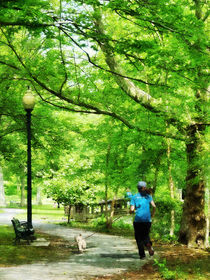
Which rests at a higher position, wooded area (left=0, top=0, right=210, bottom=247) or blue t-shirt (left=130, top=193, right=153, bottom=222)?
wooded area (left=0, top=0, right=210, bottom=247)

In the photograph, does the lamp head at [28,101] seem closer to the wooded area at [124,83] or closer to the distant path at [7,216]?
the wooded area at [124,83]

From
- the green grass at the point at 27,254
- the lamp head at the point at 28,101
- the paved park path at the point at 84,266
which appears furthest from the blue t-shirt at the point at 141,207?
the lamp head at the point at 28,101

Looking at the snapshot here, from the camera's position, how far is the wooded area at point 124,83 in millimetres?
6594

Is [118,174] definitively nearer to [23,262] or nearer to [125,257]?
[125,257]

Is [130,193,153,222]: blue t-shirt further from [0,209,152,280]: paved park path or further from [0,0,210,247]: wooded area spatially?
[0,0,210,247]: wooded area

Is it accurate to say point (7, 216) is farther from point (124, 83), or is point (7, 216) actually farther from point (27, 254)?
point (124, 83)

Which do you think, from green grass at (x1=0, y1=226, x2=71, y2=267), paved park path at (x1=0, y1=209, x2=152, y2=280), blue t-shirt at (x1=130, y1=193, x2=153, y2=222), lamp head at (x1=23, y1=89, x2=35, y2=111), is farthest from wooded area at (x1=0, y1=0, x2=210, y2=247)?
green grass at (x1=0, y1=226, x2=71, y2=267)

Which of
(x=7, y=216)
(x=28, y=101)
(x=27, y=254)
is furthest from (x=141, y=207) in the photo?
(x=7, y=216)

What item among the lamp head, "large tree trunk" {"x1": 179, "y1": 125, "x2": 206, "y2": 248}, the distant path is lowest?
the distant path

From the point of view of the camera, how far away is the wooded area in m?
6.59

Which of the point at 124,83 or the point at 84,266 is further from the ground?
the point at 124,83

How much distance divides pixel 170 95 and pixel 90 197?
39.9 ft

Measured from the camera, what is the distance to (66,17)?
655 cm

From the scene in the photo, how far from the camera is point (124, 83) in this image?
11.7 meters
